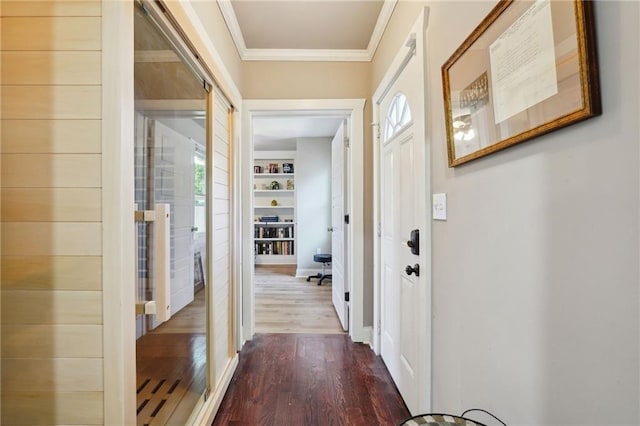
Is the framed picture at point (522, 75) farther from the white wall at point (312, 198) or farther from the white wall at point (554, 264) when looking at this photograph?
the white wall at point (312, 198)

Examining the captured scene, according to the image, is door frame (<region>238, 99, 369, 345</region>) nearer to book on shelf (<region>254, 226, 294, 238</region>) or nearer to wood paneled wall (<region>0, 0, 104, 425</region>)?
wood paneled wall (<region>0, 0, 104, 425</region>)

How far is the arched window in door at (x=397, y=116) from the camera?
181 centimetres

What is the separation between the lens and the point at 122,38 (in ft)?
2.87

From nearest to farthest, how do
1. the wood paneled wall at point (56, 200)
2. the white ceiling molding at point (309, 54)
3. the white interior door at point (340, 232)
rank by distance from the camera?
the wood paneled wall at point (56, 200)
the white ceiling molding at point (309, 54)
the white interior door at point (340, 232)

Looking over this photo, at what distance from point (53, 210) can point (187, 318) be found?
824 millimetres

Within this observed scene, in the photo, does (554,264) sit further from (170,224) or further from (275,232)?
(275,232)

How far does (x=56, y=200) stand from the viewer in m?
0.86

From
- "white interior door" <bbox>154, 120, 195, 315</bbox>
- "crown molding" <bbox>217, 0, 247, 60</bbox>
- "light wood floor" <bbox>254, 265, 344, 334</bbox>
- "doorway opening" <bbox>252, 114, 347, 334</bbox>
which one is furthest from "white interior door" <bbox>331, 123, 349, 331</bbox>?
"white interior door" <bbox>154, 120, 195, 315</bbox>

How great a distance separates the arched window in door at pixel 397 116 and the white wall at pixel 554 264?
0.55 meters

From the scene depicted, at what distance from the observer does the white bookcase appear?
5945mm

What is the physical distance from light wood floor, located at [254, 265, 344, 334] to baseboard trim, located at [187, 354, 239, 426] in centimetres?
84

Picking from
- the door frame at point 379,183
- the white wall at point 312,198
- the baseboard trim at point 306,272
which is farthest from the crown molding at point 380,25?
the baseboard trim at point 306,272

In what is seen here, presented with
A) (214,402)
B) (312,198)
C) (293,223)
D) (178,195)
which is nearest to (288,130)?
(312,198)

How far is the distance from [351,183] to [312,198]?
2.64 meters
